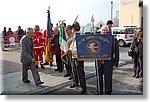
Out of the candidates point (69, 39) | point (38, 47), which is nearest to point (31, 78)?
point (38, 47)

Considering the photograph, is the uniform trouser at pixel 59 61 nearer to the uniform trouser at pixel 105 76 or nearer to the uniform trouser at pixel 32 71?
the uniform trouser at pixel 32 71

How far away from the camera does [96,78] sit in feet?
10.8

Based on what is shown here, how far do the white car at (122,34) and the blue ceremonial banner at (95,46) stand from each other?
0.15 meters

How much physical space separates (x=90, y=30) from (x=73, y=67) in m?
0.61

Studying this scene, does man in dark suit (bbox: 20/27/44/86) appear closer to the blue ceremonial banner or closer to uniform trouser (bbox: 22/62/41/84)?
uniform trouser (bbox: 22/62/41/84)

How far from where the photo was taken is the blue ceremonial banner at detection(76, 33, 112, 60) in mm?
3164

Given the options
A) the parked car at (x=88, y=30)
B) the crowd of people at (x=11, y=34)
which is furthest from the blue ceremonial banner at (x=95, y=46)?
the crowd of people at (x=11, y=34)

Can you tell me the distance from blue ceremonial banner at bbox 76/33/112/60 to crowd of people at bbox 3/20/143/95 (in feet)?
0.19

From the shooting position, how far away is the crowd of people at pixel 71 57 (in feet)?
10.6

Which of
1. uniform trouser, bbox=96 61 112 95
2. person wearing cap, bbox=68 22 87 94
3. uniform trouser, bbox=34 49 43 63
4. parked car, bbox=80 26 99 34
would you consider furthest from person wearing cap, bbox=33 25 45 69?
uniform trouser, bbox=96 61 112 95

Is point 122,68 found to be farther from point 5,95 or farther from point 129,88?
point 5,95

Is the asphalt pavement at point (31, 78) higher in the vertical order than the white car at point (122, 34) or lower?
lower

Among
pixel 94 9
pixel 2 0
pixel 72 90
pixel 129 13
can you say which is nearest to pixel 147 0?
pixel 129 13

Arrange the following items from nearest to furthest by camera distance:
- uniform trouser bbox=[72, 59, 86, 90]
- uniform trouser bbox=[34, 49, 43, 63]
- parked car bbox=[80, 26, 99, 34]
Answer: parked car bbox=[80, 26, 99, 34] → uniform trouser bbox=[72, 59, 86, 90] → uniform trouser bbox=[34, 49, 43, 63]
